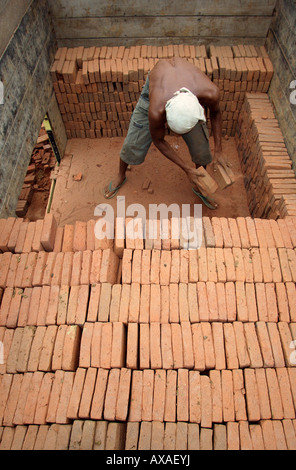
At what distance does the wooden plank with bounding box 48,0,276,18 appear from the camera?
548cm

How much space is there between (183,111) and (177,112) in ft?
0.21

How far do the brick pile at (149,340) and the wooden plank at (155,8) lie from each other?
4058mm

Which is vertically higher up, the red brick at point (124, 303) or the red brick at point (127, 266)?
the red brick at point (127, 266)

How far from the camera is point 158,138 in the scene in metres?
4.14

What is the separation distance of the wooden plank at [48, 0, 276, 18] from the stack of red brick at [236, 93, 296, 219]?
4.73 feet

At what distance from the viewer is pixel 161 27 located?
579 cm

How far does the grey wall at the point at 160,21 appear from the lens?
217 inches

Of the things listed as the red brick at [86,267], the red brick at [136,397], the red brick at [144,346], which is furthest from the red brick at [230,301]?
the red brick at [86,267]

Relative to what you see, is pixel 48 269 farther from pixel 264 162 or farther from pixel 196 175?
pixel 264 162

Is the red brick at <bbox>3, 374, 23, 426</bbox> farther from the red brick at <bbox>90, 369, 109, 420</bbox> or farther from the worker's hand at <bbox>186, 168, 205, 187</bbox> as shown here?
the worker's hand at <bbox>186, 168, 205, 187</bbox>

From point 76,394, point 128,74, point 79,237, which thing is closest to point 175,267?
point 79,237

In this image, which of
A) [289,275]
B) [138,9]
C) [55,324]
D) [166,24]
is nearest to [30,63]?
[138,9]

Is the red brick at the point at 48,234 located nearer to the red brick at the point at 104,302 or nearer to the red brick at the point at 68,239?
the red brick at the point at 68,239

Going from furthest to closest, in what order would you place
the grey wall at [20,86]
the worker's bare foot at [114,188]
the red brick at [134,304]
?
the worker's bare foot at [114,188], the grey wall at [20,86], the red brick at [134,304]
